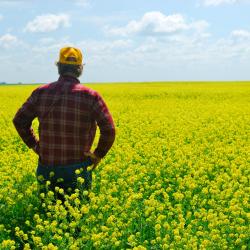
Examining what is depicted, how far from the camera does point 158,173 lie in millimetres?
6922

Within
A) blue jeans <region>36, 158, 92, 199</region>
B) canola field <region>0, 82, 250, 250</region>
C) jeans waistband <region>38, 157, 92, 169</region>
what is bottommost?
canola field <region>0, 82, 250, 250</region>

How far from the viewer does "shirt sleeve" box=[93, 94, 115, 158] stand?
5.16 metres

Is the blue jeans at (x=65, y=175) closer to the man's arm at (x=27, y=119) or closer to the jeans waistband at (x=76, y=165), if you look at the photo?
the jeans waistband at (x=76, y=165)

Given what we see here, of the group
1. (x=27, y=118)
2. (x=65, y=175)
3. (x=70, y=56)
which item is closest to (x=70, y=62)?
(x=70, y=56)

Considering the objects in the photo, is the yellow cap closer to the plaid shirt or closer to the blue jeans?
the plaid shirt

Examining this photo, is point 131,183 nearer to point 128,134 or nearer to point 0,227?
point 0,227

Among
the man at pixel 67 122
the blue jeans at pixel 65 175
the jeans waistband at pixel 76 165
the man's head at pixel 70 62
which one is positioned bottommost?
the blue jeans at pixel 65 175

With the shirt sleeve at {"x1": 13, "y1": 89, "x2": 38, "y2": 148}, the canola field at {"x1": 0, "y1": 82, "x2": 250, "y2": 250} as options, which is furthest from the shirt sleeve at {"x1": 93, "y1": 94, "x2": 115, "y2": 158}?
the shirt sleeve at {"x1": 13, "y1": 89, "x2": 38, "y2": 148}

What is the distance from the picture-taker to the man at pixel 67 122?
17.0 ft

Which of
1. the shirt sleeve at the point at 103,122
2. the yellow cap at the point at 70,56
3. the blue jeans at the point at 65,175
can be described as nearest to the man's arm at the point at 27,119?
the blue jeans at the point at 65,175

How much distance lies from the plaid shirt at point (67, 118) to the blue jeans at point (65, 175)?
61 mm

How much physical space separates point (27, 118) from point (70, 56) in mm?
853

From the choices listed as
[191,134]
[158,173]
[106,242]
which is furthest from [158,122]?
[106,242]

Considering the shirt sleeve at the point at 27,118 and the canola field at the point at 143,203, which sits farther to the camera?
the shirt sleeve at the point at 27,118
